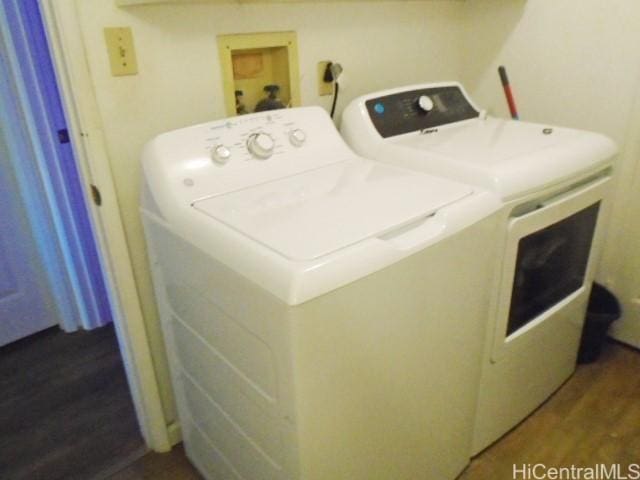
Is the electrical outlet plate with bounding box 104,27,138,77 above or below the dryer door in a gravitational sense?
above

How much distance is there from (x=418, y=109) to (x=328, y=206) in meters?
0.77

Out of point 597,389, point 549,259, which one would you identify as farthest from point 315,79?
point 597,389

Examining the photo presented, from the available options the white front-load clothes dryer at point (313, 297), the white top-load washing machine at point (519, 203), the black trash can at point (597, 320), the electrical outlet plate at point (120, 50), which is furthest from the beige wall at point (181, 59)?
the black trash can at point (597, 320)

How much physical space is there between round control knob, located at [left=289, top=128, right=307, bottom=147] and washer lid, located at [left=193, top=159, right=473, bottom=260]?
0.10m

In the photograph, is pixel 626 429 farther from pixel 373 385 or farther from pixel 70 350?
pixel 70 350

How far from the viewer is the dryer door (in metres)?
1.21

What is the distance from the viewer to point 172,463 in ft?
4.94

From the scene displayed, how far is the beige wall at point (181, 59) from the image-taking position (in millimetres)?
1169

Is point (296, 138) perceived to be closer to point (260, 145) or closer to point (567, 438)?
point (260, 145)

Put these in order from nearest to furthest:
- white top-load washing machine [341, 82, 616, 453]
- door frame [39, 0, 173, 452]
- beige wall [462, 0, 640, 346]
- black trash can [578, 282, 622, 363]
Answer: door frame [39, 0, 173, 452], white top-load washing machine [341, 82, 616, 453], beige wall [462, 0, 640, 346], black trash can [578, 282, 622, 363]

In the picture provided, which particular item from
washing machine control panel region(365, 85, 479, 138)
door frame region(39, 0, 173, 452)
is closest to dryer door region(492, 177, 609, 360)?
washing machine control panel region(365, 85, 479, 138)

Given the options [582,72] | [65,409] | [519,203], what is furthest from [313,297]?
[582,72]

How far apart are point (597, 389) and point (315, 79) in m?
1.52

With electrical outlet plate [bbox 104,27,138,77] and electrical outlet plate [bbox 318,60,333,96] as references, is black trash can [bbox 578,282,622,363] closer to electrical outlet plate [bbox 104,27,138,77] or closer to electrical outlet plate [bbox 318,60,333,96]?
electrical outlet plate [bbox 318,60,333,96]
